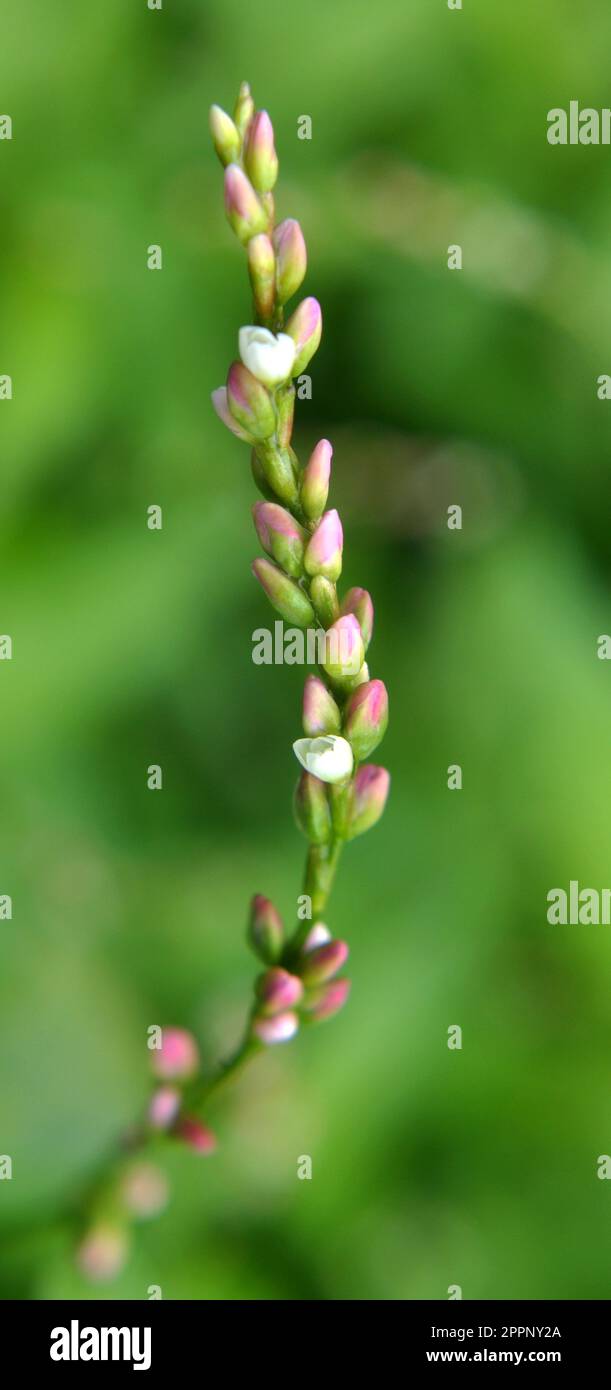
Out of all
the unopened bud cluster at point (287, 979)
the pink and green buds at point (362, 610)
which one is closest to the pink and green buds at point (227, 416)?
the pink and green buds at point (362, 610)

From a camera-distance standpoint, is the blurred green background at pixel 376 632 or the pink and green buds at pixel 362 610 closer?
the pink and green buds at pixel 362 610

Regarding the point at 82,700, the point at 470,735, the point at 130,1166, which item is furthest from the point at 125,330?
the point at 130,1166

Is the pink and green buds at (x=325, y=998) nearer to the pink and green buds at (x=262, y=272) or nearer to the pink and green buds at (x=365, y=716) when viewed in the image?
the pink and green buds at (x=365, y=716)

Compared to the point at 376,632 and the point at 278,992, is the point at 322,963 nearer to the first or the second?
the point at 278,992

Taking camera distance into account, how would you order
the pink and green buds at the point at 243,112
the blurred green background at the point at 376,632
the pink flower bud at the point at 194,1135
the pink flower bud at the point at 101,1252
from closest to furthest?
the pink and green buds at the point at 243,112 < the pink flower bud at the point at 194,1135 < the pink flower bud at the point at 101,1252 < the blurred green background at the point at 376,632

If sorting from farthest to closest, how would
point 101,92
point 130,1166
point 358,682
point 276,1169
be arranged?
point 101,92 → point 276,1169 → point 130,1166 → point 358,682

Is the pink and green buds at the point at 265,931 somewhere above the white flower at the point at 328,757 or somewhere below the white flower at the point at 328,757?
below

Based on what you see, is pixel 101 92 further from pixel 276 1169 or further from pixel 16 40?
pixel 276 1169

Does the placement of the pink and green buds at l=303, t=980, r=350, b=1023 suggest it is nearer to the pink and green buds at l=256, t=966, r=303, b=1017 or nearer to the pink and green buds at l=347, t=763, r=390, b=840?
the pink and green buds at l=256, t=966, r=303, b=1017
